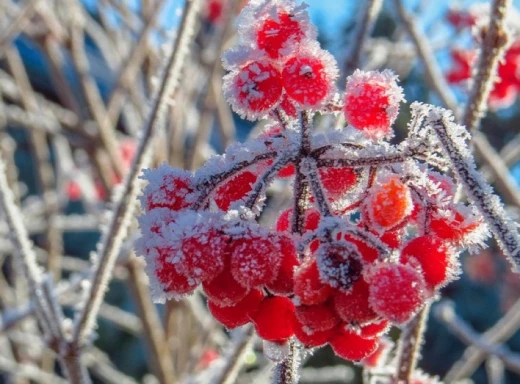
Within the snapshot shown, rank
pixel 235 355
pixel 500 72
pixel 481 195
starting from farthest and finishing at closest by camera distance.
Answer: pixel 500 72, pixel 235 355, pixel 481 195

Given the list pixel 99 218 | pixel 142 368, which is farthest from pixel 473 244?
pixel 142 368

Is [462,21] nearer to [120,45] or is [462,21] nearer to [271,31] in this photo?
[120,45]

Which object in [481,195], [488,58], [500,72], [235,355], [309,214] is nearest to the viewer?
[481,195]

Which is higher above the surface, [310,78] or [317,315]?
[310,78]

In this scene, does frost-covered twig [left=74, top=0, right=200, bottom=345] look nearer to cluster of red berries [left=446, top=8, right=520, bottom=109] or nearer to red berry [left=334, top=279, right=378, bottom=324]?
red berry [left=334, top=279, right=378, bottom=324]

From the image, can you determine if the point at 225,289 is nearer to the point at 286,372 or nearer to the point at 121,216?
the point at 286,372

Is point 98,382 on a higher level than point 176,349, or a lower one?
higher

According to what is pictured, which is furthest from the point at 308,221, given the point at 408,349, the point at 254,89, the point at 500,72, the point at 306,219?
the point at 500,72
